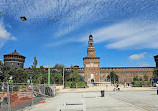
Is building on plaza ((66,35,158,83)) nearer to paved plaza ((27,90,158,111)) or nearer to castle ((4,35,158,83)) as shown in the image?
castle ((4,35,158,83))

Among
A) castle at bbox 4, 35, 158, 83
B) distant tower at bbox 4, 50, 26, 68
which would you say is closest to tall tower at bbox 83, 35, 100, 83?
castle at bbox 4, 35, 158, 83

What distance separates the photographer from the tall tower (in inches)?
3137

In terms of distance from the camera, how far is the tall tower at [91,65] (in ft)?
261

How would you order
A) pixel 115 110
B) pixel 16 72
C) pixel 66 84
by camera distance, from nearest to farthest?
pixel 115 110 < pixel 66 84 < pixel 16 72

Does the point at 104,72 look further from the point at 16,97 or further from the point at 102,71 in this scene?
the point at 16,97

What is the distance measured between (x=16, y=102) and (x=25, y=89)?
2041 mm

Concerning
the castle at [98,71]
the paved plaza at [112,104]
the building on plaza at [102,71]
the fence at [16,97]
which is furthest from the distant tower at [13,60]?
the fence at [16,97]

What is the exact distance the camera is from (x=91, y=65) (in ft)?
268

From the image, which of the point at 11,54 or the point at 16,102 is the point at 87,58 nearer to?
the point at 11,54

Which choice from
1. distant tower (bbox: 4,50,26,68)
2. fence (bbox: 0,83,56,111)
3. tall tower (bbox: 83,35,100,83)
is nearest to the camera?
fence (bbox: 0,83,56,111)

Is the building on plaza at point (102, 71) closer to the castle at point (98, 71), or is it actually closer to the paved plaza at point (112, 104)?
the castle at point (98, 71)

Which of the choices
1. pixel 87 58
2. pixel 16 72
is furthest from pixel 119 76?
pixel 16 72

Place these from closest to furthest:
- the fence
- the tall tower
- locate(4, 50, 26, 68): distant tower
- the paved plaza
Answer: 1. the paved plaza
2. the fence
3. locate(4, 50, 26, 68): distant tower
4. the tall tower

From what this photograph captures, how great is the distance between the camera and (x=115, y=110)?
8.62 meters
